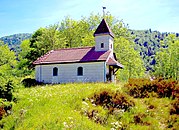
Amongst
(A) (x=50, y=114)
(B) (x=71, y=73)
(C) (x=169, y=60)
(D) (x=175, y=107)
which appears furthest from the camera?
(C) (x=169, y=60)

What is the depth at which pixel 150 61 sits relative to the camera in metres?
189

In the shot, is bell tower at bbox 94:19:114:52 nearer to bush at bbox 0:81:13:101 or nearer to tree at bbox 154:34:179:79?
bush at bbox 0:81:13:101

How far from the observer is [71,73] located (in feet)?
109

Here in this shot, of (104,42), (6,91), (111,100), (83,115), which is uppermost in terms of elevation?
(104,42)

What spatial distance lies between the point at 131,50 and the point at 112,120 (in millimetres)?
35313

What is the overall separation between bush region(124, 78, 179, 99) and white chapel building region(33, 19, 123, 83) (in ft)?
40.5

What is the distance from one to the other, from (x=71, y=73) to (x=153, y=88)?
16571mm

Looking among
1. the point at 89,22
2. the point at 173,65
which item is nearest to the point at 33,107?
the point at 89,22

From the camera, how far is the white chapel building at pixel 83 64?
31.6 metres

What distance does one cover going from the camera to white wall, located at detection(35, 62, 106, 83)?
31438mm

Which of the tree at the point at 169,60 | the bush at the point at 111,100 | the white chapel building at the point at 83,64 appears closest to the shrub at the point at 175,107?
the bush at the point at 111,100

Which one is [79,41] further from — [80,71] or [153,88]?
[153,88]

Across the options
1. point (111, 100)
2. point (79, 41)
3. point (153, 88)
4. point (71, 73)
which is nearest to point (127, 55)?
point (79, 41)

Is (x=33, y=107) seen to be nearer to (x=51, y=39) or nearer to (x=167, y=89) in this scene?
(x=167, y=89)
